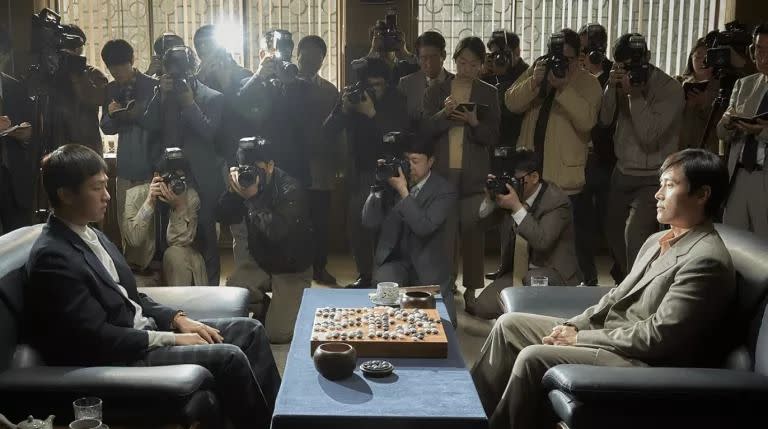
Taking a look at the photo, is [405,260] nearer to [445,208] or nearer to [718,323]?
[445,208]

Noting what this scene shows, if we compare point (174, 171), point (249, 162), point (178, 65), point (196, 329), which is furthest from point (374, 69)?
point (196, 329)

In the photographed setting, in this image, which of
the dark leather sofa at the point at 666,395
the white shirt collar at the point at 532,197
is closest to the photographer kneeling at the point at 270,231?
the white shirt collar at the point at 532,197

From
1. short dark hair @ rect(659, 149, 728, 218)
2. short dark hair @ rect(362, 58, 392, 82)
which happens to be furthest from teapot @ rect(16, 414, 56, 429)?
short dark hair @ rect(362, 58, 392, 82)

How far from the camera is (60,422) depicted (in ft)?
6.76

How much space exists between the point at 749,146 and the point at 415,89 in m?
1.58

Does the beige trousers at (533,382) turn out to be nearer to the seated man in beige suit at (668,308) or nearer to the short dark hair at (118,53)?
the seated man in beige suit at (668,308)

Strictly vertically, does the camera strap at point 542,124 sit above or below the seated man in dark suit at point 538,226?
above

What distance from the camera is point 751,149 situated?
3695mm

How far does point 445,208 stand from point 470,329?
61 centimetres

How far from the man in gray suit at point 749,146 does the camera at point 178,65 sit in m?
2.45

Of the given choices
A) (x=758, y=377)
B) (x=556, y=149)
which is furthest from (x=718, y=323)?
(x=556, y=149)

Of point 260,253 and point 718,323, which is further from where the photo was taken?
point 260,253

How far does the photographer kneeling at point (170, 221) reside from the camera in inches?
144

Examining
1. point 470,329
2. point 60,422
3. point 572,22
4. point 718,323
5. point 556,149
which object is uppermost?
point 572,22
